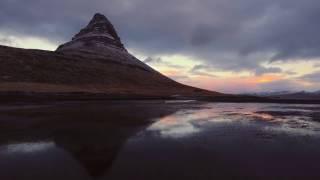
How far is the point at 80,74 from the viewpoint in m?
102

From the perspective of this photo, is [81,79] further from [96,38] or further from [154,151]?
[96,38]

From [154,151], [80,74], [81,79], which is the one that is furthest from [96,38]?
[154,151]

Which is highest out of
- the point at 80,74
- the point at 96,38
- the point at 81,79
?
the point at 96,38

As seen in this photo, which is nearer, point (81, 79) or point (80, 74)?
point (81, 79)

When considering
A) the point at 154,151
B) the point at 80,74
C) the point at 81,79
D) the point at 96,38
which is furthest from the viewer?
the point at 96,38

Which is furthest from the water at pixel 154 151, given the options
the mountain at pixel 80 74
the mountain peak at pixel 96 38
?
the mountain peak at pixel 96 38

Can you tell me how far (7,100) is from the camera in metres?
47.3

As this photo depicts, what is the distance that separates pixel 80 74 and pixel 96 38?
270 feet

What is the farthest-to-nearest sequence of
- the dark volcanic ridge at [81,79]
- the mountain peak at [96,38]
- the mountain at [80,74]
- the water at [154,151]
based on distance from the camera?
the mountain peak at [96,38]
the mountain at [80,74]
the dark volcanic ridge at [81,79]
the water at [154,151]

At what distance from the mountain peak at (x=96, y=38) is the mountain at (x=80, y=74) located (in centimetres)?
67

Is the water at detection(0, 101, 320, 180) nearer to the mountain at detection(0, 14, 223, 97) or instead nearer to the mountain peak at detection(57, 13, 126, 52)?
the mountain at detection(0, 14, 223, 97)

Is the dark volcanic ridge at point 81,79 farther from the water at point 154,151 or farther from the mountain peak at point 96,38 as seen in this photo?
the water at point 154,151

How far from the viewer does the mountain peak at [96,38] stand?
170125 mm

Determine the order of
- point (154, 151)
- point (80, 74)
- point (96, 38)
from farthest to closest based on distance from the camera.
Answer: point (96, 38) < point (80, 74) < point (154, 151)
